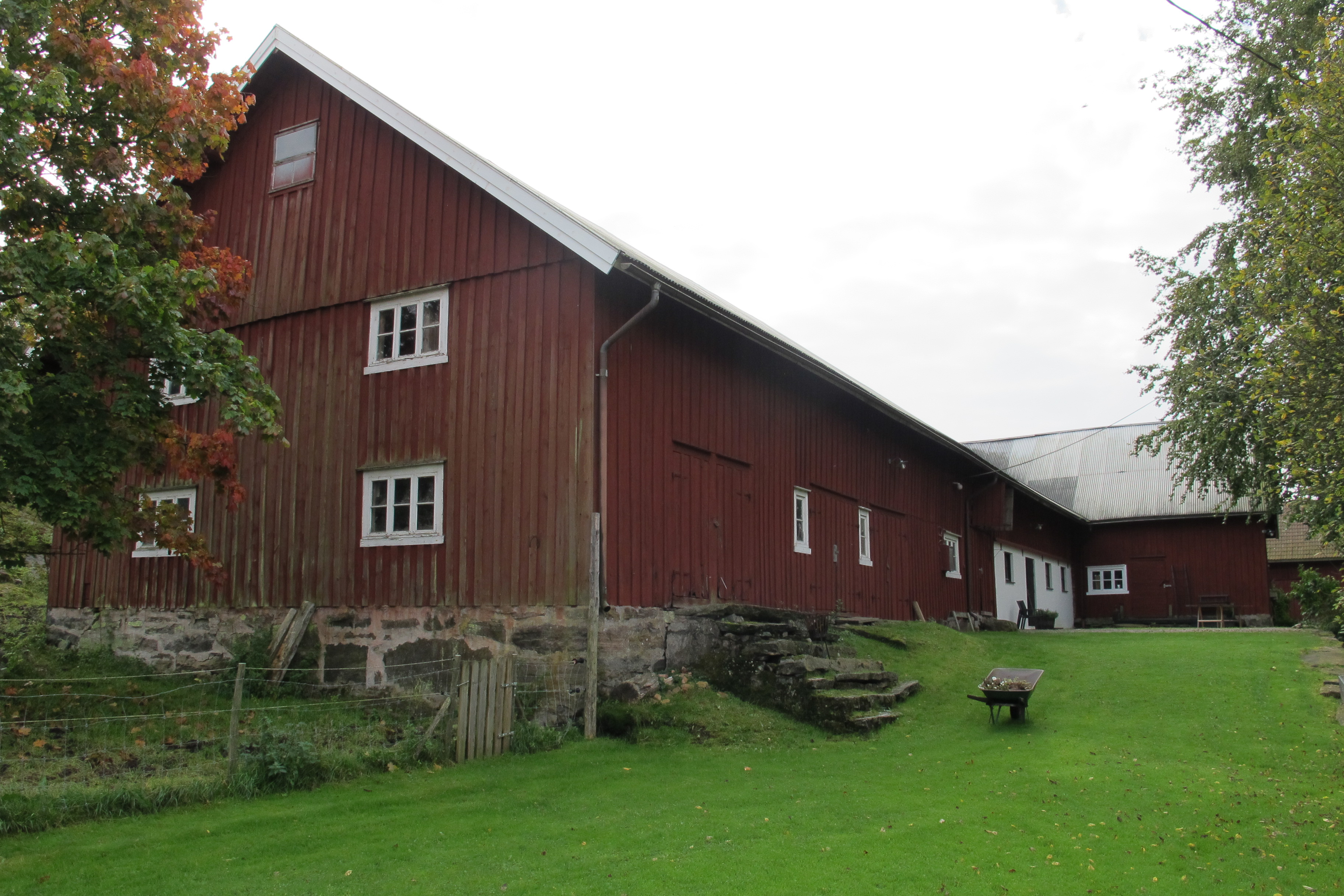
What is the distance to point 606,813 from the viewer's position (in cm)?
850

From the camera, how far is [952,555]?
79.9 ft

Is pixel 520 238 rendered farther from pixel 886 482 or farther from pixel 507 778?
pixel 886 482

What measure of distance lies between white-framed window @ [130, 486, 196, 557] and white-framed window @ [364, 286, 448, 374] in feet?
12.7

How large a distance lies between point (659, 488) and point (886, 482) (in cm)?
867

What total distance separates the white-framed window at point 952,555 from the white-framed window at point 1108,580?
13.5 metres

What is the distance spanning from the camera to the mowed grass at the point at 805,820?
6.78 meters

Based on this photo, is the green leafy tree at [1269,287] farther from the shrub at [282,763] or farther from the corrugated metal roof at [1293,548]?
the corrugated metal roof at [1293,548]

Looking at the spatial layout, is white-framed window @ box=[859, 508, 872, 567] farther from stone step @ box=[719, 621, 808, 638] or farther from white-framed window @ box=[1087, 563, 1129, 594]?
white-framed window @ box=[1087, 563, 1129, 594]

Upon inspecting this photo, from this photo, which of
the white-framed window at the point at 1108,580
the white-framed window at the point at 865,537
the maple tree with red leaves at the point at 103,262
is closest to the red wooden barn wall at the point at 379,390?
the maple tree with red leaves at the point at 103,262

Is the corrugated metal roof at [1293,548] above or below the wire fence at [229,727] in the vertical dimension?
above

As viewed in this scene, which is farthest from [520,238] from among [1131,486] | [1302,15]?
[1131,486]

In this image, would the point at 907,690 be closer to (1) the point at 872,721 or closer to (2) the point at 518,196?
(1) the point at 872,721

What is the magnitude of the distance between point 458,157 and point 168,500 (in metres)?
7.19

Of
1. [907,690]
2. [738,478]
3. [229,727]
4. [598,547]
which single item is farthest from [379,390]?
[907,690]
